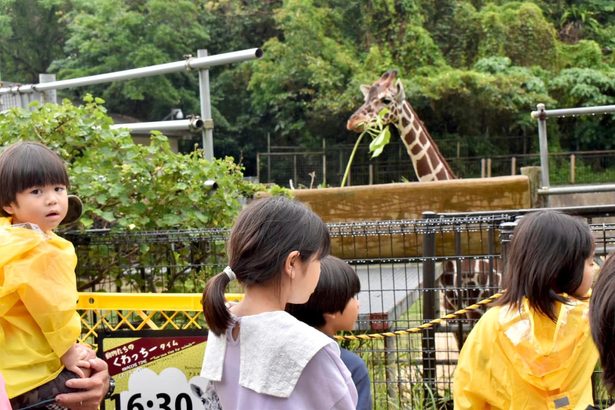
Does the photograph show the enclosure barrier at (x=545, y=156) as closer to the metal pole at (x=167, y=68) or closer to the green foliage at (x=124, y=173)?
the metal pole at (x=167, y=68)

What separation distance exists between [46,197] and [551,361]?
1753mm

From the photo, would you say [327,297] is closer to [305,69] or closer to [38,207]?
[38,207]

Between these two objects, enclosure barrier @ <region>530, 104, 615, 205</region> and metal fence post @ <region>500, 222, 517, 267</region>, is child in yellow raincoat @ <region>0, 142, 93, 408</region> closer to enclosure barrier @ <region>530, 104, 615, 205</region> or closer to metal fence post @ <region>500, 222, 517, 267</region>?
metal fence post @ <region>500, 222, 517, 267</region>

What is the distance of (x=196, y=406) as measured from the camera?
340 centimetres

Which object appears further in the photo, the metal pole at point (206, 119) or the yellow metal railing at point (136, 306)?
the metal pole at point (206, 119)

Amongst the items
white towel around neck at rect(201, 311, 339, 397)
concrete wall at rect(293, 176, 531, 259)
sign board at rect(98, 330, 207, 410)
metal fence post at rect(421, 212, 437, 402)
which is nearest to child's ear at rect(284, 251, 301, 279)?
white towel around neck at rect(201, 311, 339, 397)

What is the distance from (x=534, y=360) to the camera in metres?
2.61

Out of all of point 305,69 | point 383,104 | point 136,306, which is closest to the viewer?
point 136,306

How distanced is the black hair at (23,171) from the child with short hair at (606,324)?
6.43 ft

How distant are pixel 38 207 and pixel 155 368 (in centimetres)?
92

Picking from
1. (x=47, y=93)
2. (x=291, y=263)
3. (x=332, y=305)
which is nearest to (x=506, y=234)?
(x=332, y=305)

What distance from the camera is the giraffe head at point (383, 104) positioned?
1192cm

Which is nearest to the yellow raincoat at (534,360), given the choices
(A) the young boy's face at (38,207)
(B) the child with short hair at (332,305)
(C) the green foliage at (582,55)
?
(B) the child with short hair at (332,305)

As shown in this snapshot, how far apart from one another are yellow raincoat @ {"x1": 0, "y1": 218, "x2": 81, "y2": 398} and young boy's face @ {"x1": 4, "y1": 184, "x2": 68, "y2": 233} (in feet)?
0.26
